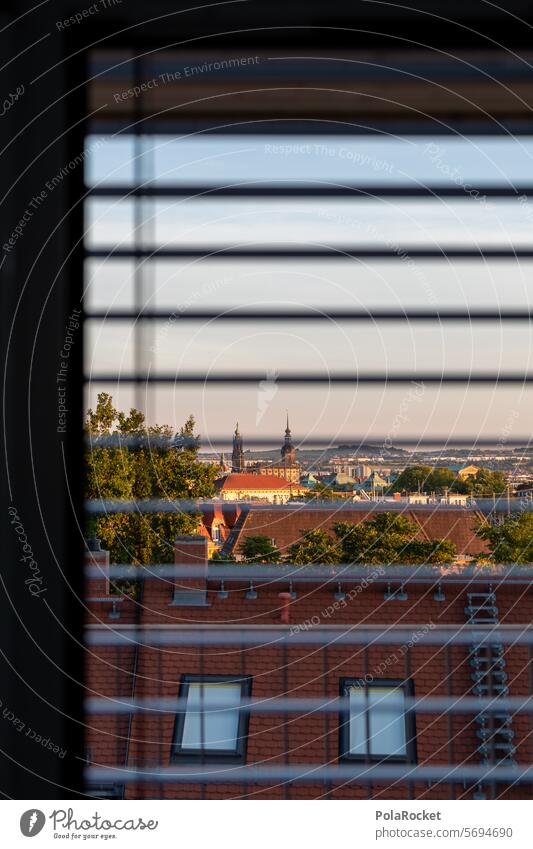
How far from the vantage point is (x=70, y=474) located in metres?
1.68

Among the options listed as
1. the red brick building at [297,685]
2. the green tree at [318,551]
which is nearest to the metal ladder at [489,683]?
the red brick building at [297,685]

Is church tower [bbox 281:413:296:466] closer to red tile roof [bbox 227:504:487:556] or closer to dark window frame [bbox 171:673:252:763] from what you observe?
red tile roof [bbox 227:504:487:556]

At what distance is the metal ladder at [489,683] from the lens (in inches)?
66.7

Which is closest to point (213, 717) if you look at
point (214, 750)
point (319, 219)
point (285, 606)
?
point (214, 750)

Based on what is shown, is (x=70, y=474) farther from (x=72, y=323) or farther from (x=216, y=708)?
(x=216, y=708)

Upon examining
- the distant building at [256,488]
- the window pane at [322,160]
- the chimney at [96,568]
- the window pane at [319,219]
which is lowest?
the chimney at [96,568]

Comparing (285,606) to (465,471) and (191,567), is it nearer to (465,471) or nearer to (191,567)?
(191,567)

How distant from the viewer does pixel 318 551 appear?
178 centimetres

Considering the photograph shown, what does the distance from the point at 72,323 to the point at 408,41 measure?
71 cm

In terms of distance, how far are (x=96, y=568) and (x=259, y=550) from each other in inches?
10.8

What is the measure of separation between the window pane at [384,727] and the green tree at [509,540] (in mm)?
306

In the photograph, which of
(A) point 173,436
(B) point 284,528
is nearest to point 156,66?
(A) point 173,436

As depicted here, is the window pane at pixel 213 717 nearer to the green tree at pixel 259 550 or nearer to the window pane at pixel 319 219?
the green tree at pixel 259 550
